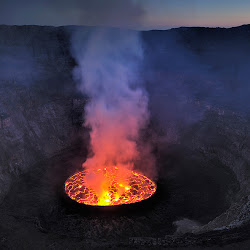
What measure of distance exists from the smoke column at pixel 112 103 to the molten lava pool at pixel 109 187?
1.03 metres

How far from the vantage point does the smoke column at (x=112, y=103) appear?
30.7 m

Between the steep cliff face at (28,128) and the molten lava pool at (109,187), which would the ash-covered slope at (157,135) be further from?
the molten lava pool at (109,187)

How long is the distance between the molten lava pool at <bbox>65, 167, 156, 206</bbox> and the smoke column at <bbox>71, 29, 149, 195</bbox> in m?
1.03

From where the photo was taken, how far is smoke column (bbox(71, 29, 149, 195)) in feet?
101

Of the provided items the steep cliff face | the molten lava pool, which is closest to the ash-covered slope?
the steep cliff face

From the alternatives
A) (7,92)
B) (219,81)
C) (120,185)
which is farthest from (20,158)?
(219,81)

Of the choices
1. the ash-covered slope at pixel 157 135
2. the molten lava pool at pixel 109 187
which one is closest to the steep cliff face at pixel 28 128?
the ash-covered slope at pixel 157 135

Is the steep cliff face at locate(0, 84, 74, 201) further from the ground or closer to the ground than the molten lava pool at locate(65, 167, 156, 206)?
further from the ground

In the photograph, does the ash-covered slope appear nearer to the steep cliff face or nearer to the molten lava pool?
the steep cliff face

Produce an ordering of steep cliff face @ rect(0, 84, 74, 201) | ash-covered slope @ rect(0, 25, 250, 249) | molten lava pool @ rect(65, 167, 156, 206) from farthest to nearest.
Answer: steep cliff face @ rect(0, 84, 74, 201) → molten lava pool @ rect(65, 167, 156, 206) → ash-covered slope @ rect(0, 25, 250, 249)

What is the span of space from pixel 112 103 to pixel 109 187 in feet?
46.6

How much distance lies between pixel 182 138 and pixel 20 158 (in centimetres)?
1859

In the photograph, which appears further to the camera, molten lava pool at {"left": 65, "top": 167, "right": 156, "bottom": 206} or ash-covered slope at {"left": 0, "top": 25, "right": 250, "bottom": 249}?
molten lava pool at {"left": 65, "top": 167, "right": 156, "bottom": 206}

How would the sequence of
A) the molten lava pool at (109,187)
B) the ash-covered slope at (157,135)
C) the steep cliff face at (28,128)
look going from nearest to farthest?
the ash-covered slope at (157,135) < the molten lava pool at (109,187) < the steep cliff face at (28,128)
